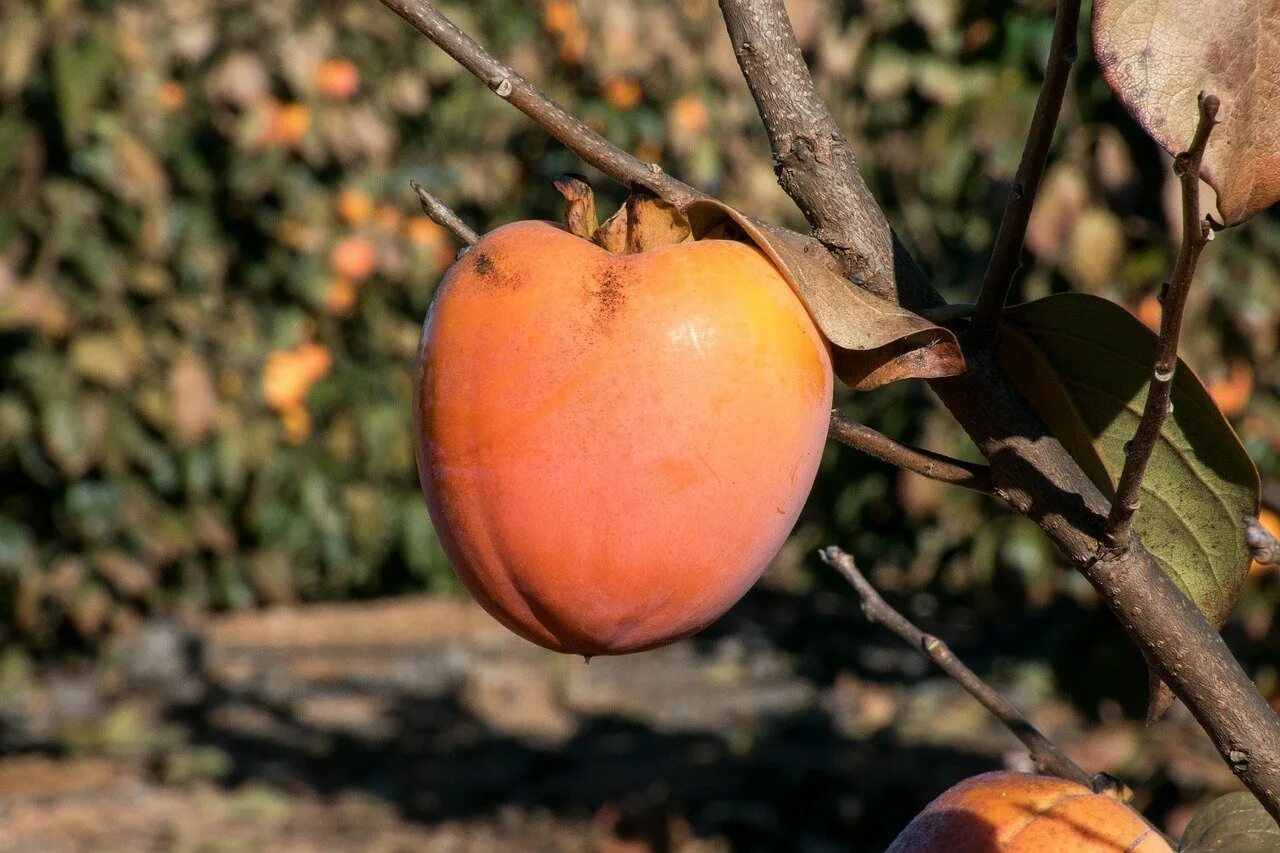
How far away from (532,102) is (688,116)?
11.6 ft

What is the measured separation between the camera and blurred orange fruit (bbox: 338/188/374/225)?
12.6 feet

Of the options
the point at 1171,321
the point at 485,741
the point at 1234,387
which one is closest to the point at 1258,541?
the point at 1171,321

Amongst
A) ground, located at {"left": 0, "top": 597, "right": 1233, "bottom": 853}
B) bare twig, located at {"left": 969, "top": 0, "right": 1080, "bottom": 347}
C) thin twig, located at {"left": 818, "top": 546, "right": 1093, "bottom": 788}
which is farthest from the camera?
ground, located at {"left": 0, "top": 597, "right": 1233, "bottom": 853}

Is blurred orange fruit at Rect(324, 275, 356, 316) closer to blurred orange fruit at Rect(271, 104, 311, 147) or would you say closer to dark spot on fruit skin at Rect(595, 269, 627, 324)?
blurred orange fruit at Rect(271, 104, 311, 147)

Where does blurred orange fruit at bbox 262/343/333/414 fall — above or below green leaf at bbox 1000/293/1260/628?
below

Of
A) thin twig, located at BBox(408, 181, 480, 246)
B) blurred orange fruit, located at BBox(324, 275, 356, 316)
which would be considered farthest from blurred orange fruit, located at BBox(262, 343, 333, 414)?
thin twig, located at BBox(408, 181, 480, 246)

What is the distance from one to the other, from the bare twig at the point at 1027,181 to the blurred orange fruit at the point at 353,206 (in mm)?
3413

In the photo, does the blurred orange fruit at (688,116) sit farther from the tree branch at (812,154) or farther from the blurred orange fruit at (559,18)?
the tree branch at (812,154)

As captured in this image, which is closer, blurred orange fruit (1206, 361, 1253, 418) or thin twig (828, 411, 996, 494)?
thin twig (828, 411, 996, 494)

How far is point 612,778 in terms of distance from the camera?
3002 mm

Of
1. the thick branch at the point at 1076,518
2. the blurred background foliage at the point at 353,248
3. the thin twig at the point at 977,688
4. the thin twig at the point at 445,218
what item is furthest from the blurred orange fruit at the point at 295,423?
the thick branch at the point at 1076,518

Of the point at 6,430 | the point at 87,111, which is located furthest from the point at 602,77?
the point at 6,430

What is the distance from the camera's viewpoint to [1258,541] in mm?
609

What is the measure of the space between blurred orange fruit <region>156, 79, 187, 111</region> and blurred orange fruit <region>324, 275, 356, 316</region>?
57cm
